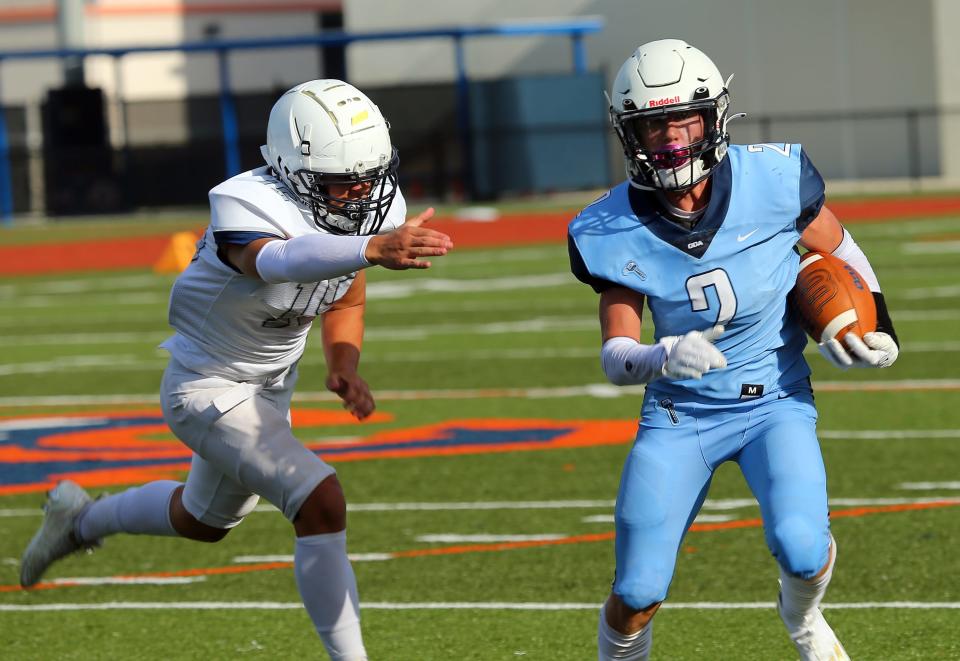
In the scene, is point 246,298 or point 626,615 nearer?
point 626,615

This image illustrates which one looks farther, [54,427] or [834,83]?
[834,83]

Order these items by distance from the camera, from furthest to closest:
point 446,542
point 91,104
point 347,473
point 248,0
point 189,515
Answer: point 248,0
point 91,104
point 347,473
point 446,542
point 189,515

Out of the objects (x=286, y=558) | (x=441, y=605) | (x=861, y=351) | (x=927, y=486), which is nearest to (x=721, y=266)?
(x=861, y=351)

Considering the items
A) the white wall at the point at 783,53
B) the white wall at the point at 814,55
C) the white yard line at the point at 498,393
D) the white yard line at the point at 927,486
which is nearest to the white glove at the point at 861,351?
the white yard line at the point at 927,486

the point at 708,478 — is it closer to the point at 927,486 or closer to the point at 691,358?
the point at 691,358

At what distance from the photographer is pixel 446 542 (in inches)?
277

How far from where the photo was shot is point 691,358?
417cm

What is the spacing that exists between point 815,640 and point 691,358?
0.98 meters

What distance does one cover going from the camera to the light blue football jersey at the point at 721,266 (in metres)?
4.71

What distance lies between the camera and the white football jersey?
4980 mm

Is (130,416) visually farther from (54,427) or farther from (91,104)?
(91,104)

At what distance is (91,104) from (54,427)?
18.8m

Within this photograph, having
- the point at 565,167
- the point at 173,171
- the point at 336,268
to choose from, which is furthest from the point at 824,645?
the point at 173,171

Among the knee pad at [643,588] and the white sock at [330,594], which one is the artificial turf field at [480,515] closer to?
the white sock at [330,594]
